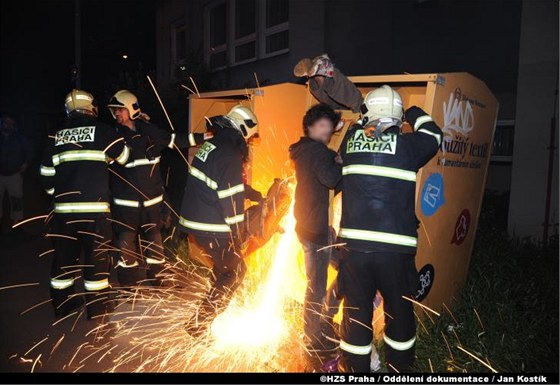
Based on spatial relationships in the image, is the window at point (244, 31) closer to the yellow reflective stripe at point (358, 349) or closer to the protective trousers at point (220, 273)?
the protective trousers at point (220, 273)

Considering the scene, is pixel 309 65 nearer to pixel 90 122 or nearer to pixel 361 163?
pixel 361 163

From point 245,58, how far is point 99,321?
7.84 m

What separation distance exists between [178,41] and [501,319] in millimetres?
12860

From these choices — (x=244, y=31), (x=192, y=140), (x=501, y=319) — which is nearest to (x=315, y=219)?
(x=192, y=140)

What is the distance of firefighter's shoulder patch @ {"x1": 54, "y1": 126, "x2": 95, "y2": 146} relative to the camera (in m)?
4.38

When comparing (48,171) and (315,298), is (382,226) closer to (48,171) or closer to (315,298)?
(315,298)

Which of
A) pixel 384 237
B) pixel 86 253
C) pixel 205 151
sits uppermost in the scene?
pixel 205 151

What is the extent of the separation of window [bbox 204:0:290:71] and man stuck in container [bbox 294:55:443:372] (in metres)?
6.37

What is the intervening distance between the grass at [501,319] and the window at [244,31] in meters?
5.80

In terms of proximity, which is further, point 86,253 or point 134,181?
point 134,181

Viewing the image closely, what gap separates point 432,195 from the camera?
4.00 metres

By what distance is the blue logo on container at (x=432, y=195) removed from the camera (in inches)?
153

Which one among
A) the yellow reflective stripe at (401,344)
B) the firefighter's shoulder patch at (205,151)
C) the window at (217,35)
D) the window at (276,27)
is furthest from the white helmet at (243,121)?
the window at (217,35)

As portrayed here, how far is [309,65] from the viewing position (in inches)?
178
